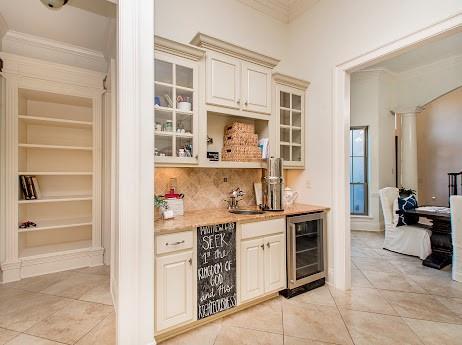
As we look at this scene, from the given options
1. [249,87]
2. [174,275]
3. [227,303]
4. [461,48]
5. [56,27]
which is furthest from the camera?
[461,48]

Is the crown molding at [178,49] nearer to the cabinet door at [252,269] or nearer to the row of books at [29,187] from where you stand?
the cabinet door at [252,269]

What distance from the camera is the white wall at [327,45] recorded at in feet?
7.41

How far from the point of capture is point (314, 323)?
207 centimetres

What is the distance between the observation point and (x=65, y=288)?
2.68m

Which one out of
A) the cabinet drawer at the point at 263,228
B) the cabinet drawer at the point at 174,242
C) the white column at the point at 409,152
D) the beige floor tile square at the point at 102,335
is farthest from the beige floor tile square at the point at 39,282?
Result: the white column at the point at 409,152

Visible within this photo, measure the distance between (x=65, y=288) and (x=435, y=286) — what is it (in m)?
4.22

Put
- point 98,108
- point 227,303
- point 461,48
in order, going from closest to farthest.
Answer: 1. point 227,303
2. point 98,108
3. point 461,48

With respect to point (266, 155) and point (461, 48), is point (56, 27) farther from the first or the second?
point (461, 48)

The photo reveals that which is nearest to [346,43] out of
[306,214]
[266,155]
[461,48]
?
[266,155]

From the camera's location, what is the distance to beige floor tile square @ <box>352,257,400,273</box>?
3.24 m

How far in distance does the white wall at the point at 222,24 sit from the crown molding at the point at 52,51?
1.45m

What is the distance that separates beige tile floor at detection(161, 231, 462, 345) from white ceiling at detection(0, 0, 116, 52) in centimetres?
316

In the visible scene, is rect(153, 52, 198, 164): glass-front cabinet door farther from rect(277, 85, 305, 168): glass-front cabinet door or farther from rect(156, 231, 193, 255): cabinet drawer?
rect(277, 85, 305, 168): glass-front cabinet door

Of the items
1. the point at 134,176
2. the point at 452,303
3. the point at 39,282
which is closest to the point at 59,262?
the point at 39,282
